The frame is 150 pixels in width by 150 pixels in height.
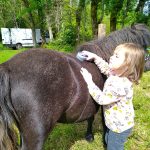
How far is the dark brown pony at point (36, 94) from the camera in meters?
2.06

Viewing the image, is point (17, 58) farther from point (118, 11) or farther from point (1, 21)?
point (1, 21)

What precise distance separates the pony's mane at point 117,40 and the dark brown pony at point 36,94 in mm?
476

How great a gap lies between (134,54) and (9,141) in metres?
1.37

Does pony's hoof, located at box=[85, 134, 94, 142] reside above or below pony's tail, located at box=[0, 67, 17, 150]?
below

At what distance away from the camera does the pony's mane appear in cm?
279

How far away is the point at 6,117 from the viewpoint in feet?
6.86

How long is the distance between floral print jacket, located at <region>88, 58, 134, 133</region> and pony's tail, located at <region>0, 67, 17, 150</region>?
30.6 inches

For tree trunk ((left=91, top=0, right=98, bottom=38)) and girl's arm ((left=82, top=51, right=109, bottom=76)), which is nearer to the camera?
girl's arm ((left=82, top=51, right=109, bottom=76))

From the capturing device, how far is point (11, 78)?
2064 mm

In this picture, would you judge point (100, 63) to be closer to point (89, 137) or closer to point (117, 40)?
point (117, 40)

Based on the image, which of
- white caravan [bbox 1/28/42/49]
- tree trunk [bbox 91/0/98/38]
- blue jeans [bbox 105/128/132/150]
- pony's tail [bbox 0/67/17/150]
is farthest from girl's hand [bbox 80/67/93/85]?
white caravan [bbox 1/28/42/49]

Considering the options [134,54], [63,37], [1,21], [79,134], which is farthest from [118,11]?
[1,21]

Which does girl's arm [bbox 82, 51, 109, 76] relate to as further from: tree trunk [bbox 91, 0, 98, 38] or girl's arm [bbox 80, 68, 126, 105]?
tree trunk [bbox 91, 0, 98, 38]

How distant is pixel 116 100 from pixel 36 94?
758 mm
